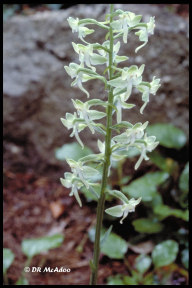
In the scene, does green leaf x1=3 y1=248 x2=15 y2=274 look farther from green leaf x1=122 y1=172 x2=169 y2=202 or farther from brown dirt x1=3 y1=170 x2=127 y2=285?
green leaf x1=122 y1=172 x2=169 y2=202

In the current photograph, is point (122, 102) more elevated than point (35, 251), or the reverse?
point (122, 102)

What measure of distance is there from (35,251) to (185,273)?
1127 millimetres

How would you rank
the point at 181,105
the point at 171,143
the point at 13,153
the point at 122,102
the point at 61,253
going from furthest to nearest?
the point at 13,153
the point at 181,105
the point at 171,143
the point at 61,253
the point at 122,102

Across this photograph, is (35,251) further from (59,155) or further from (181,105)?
(181,105)

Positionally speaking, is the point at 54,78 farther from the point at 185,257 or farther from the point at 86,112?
the point at 185,257

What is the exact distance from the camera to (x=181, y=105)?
3.54 meters

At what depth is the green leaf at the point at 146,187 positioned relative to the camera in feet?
9.13

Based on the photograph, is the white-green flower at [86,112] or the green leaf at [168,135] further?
the green leaf at [168,135]

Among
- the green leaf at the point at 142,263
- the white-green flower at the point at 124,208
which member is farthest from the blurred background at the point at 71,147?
the white-green flower at the point at 124,208

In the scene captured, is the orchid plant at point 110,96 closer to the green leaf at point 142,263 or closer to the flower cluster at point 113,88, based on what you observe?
the flower cluster at point 113,88

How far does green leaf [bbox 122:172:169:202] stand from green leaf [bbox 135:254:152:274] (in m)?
0.44

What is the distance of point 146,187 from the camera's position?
285 centimetres

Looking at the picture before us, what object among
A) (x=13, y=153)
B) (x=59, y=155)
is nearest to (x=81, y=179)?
(x=59, y=155)

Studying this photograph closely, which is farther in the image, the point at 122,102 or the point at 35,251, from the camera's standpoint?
the point at 35,251
